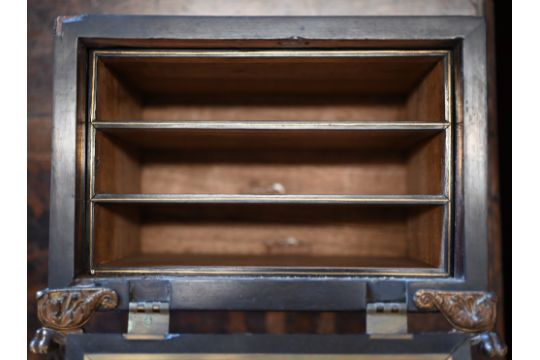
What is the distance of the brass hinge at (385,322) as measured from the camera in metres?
0.96

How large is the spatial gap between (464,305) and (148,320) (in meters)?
0.73

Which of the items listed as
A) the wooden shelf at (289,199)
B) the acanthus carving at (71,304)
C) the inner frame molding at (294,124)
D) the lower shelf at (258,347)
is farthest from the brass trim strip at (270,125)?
the lower shelf at (258,347)

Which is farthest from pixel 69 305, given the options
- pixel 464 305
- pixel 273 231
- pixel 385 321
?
pixel 464 305

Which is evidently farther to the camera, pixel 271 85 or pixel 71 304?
pixel 271 85

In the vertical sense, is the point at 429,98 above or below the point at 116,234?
above

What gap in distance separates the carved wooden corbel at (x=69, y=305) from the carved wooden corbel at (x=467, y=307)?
2.35 ft

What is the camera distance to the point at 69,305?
0.95m

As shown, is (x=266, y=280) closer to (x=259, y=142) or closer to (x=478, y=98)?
(x=259, y=142)

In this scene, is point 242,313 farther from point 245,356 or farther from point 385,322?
point 385,322

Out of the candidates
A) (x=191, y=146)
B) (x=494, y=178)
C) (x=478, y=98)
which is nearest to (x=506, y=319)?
(x=494, y=178)

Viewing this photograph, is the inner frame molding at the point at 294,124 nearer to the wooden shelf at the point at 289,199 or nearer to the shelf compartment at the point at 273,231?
the wooden shelf at the point at 289,199

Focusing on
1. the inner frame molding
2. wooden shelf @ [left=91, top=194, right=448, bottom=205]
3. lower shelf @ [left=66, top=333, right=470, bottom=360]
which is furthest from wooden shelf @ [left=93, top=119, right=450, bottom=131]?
lower shelf @ [left=66, top=333, right=470, bottom=360]

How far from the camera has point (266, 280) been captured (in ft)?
3.17

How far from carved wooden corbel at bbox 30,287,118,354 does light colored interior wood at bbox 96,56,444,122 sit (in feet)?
1.39
